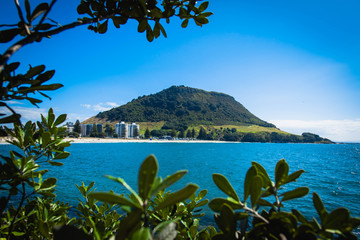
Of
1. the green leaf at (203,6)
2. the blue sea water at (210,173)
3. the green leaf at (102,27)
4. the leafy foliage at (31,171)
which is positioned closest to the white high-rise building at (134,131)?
the blue sea water at (210,173)

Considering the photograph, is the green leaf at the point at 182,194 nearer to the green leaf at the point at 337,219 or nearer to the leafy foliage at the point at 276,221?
the leafy foliage at the point at 276,221

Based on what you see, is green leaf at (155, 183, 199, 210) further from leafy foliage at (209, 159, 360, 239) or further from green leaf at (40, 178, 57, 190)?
green leaf at (40, 178, 57, 190)

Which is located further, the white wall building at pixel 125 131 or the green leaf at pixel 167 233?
the white wall building at pixel 125 131

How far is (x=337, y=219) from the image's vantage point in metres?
0.72

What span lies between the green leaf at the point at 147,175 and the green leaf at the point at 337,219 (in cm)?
74

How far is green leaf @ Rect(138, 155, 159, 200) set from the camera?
593mm

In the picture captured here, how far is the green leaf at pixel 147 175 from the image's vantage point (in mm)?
593

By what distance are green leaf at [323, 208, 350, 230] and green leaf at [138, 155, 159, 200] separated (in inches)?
29.1

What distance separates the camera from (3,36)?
99cm

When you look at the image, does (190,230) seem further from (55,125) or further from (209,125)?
(209,125)

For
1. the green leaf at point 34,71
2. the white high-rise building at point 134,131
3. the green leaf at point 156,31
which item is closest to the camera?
the green leaf at point 34,71

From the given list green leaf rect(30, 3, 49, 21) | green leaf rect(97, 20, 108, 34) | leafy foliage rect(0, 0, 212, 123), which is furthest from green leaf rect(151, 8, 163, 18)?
green leaf rect(30, 3, 49, 21)

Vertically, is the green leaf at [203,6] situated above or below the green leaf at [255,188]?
above

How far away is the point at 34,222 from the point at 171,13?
2418 millimetres
